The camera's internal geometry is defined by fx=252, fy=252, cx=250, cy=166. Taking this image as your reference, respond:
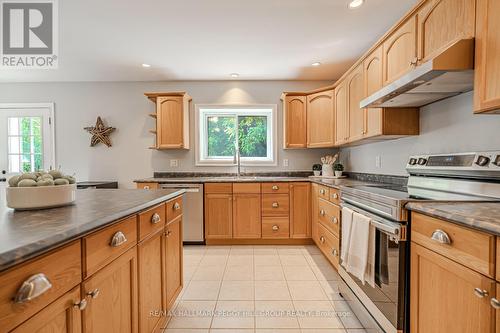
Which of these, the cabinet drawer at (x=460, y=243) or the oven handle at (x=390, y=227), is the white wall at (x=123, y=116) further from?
the cabinet drawer at (x=460, y=243)

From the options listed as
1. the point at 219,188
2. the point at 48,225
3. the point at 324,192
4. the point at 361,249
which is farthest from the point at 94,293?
the point at 219,188

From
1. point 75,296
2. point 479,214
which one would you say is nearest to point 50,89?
point 75,296

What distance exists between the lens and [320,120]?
11.9ft

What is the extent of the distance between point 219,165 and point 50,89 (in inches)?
118

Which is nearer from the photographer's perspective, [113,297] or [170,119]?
[113,297]

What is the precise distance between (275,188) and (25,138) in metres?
4.11

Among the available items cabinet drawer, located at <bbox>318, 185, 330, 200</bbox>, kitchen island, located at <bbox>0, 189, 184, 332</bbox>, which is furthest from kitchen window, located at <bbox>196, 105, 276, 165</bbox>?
kitchen island, located at <bbox>0, 189, 184, 332</bbox>

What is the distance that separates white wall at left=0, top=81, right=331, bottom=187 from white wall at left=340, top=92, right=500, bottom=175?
59.6 inches

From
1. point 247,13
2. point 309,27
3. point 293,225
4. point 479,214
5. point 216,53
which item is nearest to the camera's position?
point 479,214

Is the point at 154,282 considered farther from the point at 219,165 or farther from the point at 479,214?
the point at 219,165

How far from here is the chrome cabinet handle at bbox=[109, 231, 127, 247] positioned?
1.02 meters

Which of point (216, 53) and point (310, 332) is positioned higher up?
point (216, 53)

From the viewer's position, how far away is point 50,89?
4082mm

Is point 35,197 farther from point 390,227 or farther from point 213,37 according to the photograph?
point 213,37
